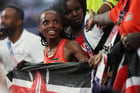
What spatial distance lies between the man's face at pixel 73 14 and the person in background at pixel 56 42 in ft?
0.59

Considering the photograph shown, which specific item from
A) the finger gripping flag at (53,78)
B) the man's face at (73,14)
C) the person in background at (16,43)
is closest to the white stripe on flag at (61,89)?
the finger gripping flag at (53,78)

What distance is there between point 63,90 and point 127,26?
3.57ft

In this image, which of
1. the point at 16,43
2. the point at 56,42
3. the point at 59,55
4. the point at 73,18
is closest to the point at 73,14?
the point at 73,18

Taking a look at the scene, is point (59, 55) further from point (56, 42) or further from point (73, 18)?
point (73, 18)

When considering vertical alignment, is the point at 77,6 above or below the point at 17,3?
above

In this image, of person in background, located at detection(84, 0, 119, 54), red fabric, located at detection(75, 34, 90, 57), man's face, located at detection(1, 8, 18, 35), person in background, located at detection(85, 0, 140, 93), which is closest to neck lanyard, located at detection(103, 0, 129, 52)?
person in background, located at detection(85, 0, 140, 93)

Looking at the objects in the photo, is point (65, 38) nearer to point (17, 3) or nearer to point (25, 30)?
point (25, 30)

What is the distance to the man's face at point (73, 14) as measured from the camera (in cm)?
431

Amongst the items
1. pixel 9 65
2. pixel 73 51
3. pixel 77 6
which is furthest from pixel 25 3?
pixel 73 51

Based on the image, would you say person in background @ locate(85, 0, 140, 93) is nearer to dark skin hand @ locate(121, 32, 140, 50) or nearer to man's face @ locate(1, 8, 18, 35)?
dark skin hand @ locate(121, 32, 140, 50)

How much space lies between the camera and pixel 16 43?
235 inches

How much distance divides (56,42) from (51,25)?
0.19m

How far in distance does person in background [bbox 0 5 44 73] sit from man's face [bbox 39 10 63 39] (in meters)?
1.38

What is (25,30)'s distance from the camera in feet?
20.1
